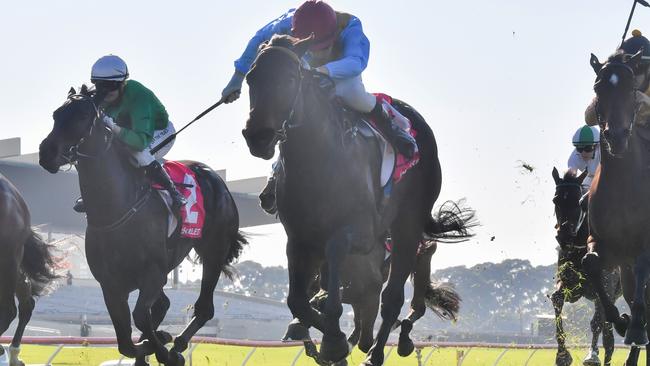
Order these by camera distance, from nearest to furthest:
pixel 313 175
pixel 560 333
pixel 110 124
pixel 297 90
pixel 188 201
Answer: pixel 297 90 → pixel 313 175 → pixel 110 124 → pixel 188 201 → pixel 560 333

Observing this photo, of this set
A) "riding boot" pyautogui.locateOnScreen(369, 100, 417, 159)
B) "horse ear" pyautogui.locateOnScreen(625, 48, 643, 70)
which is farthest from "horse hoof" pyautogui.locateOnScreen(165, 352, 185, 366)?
"horse ear" pyautogui.locateOnScreen(625, 48, 643, 70)

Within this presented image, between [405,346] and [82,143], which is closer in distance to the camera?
[405,346]

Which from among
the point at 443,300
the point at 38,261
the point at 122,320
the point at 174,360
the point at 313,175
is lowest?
the point at 174,360

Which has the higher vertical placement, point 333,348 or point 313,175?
point 313,175

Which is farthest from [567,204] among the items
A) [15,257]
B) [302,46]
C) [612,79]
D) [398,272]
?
[15,257]

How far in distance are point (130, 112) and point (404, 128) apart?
2.37 metres

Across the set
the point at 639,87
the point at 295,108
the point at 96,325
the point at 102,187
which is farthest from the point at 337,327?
the point at 96,325

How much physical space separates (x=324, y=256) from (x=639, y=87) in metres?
3.28

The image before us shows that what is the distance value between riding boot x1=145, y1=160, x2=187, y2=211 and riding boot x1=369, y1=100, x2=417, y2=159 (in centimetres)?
222

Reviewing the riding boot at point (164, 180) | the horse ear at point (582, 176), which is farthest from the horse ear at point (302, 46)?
the horse ear at point (582, 176)

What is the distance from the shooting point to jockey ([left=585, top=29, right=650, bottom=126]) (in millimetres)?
9148

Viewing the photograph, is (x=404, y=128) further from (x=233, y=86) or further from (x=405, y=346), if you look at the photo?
(x=405, y=346)

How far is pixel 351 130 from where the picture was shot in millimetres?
7703

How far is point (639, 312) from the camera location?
8.53m
